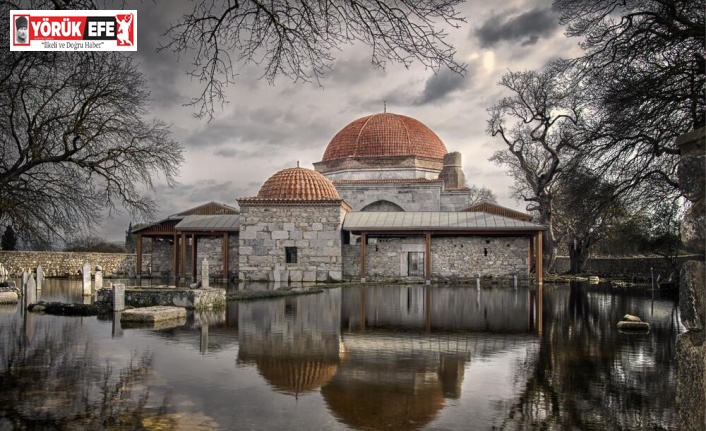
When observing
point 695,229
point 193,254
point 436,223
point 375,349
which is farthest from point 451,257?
point 695,229

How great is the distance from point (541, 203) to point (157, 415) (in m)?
26.7

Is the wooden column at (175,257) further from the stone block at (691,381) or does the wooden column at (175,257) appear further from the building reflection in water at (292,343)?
the stone block at (691,381)

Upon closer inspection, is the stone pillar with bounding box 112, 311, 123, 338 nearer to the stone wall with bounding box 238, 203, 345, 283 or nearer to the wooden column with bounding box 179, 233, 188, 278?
the stone wall with bounding box 238, 203, 345, 283

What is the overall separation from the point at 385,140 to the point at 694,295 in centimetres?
3268

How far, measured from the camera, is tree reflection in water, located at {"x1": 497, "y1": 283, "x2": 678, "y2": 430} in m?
4.65

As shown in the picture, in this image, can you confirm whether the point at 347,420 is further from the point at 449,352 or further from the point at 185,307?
the point at 185,307

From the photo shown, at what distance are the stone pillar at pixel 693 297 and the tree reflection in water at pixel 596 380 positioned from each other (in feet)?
5.08

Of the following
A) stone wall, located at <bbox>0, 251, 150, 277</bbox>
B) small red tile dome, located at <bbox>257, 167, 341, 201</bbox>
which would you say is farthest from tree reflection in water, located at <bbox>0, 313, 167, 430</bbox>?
stone wall, located at <bbox>0, 251, 150, 277</bbox>

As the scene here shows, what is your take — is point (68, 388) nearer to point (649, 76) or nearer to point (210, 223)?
point (649, 76)

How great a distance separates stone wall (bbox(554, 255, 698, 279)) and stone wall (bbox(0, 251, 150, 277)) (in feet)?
86.6

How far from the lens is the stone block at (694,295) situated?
304cm

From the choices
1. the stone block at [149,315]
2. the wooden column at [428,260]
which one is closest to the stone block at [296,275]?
the wooden column at [428,260]

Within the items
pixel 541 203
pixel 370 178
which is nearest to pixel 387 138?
pixel 370 178

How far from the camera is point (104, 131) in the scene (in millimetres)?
12469
